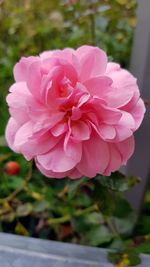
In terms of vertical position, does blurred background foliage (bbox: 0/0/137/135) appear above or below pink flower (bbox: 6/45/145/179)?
below

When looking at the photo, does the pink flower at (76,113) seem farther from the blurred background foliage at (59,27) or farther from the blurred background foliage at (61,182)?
the blurred background foliage at (59,27)

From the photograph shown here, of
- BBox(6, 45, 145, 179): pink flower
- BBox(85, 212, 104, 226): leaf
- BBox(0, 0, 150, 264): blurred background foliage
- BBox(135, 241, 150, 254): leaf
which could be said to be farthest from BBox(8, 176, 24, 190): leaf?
BBox(6, 45, 145, 179): pink flower

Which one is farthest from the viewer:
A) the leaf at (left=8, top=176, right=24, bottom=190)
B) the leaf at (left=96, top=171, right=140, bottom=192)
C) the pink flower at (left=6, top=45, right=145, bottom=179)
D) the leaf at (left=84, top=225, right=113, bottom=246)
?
the leaf at (left=8, top=176, right=24, bottom=190)

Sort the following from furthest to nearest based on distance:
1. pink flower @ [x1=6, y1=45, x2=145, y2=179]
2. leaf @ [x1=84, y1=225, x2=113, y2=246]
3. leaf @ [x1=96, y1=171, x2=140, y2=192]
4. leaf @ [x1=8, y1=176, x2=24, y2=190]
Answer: leaf @ [x1=8, y1=176, x2=24, y2=190] → leaf @ [x1=84, y1=225, x2=113, y2=246] → leaf @ [x1=96, y1=171, x2=140, y2=192] → pink flower @ [x1=6, y1=45, x2=145, y2=179]

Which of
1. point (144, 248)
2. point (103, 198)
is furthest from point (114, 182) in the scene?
point (144, 248)

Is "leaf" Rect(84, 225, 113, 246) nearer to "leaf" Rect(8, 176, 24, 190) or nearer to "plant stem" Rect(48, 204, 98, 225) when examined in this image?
"plant stem" Rect(48, 204, 98, 225)

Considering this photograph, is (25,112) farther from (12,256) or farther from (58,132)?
(12,256)

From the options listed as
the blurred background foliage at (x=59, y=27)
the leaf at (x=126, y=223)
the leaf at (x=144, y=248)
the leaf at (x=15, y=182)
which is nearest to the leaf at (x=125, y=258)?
the leaf at (x=144, y=248)

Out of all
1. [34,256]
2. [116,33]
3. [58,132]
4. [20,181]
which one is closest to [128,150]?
[58,132]
